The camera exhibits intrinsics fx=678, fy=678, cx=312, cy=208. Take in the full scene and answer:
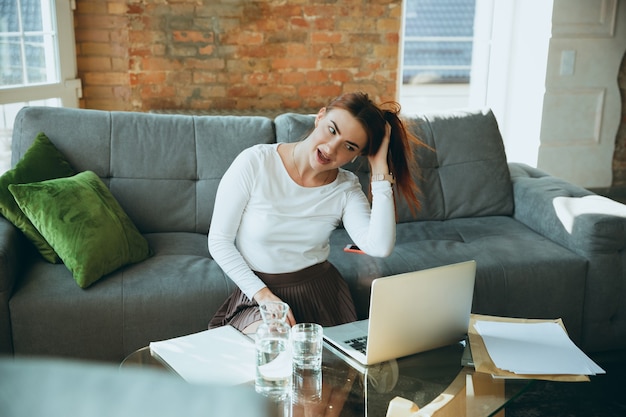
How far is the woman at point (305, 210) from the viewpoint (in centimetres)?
196

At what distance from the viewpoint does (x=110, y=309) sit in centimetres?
220

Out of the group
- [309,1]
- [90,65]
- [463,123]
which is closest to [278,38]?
[309,1]

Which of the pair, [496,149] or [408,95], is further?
[408,95]

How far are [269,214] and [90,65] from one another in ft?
8.20

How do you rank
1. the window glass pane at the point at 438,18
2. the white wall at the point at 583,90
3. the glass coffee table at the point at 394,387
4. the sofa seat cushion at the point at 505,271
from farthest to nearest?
the window glass pane at the point at 438,18 → the white wall at the point at 583,90 → the sofa seat cushion at the point at 505,271 → the glass coffee table at the point at 394,387

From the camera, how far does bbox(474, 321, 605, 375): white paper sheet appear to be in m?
1.48

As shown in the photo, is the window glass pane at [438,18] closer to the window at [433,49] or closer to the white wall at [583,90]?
the window at [433,49]

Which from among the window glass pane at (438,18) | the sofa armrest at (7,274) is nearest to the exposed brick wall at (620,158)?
the window glass pane at (438,18)

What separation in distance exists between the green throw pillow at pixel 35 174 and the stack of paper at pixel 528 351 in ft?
5.00

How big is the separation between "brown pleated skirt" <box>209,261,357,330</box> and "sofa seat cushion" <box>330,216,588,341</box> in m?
0.33

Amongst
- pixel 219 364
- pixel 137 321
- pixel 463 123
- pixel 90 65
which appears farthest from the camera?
pixel 90 65

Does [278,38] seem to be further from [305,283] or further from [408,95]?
[305,283]

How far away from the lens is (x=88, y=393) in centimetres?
125

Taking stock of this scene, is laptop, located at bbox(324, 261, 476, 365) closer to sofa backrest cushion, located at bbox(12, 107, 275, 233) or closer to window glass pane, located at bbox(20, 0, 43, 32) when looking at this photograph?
sofa backrest cushion, located at bbox(12, 107, 275, 233)
